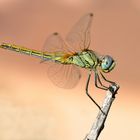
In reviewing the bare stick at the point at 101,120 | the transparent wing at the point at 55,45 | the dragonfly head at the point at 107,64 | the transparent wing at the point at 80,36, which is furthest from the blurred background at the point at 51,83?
the bare stick at the point at 101,120

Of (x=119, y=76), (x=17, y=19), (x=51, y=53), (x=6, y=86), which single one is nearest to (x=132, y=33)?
(x=119, y=76)

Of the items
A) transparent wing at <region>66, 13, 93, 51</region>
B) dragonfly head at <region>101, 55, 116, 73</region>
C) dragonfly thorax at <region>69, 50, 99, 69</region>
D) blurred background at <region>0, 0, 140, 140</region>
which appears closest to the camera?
dragonfly head at <region>101, 55, 116, 73</region>

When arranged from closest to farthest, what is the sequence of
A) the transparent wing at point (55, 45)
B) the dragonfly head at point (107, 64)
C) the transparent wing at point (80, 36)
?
the dragonfly head at point (107, 64), the transparent wing at point (80, 36), the transparent wing at point (55, 45)

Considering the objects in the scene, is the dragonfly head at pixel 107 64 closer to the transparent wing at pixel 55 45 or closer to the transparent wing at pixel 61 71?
Answer: the transparent wing at pixel 61 71

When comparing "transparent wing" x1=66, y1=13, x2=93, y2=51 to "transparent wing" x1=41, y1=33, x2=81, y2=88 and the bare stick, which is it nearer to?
"transparent wing" x1=41, y1=33, x2=81, y2=88

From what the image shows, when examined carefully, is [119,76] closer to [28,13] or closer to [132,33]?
[132,33]

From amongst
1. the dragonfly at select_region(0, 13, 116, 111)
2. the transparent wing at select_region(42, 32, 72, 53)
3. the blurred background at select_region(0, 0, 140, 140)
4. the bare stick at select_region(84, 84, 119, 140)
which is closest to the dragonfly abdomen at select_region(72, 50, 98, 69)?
the dragonfly at select_region(0, 13, 116, 111)
